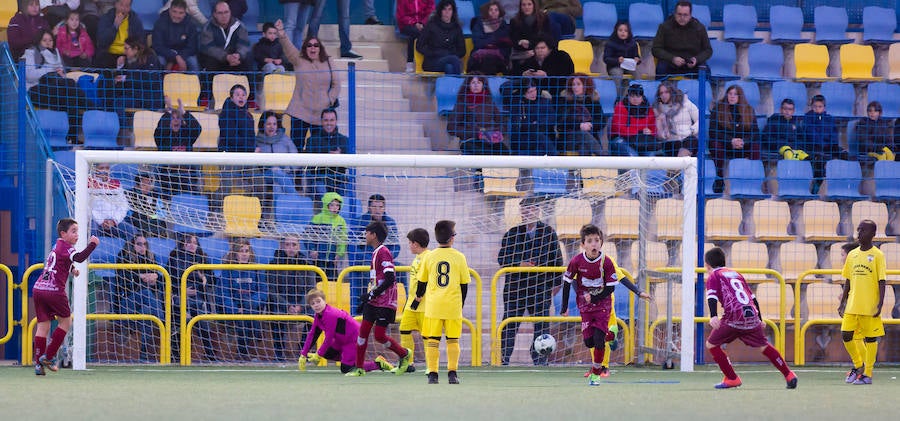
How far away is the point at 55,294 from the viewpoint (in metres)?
11.0

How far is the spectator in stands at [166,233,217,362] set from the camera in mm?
12773

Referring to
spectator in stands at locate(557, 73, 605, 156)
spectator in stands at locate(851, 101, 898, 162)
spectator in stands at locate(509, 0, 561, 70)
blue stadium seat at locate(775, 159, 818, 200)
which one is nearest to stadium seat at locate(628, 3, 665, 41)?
spectator in stands at locate(509, 0, 561, 70)

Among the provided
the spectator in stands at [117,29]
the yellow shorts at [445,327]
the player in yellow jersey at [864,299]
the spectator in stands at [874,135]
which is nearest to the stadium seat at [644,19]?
the spectator in stands at [874,135]

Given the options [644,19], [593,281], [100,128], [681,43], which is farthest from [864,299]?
[100,128]

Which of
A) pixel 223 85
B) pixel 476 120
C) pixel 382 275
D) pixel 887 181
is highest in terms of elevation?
pixel 223 85

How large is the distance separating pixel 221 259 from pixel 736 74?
7.72m

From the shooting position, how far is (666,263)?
13734 mm

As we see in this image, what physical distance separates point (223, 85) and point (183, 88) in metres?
0.46

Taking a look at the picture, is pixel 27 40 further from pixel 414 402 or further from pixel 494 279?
pixel 414 402

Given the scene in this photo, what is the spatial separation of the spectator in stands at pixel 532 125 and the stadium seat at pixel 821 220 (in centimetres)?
330

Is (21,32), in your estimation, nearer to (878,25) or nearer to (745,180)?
(745,180)

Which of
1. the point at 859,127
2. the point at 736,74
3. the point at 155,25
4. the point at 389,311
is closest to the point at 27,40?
the point at 155,25

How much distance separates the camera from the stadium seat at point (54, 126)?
1387 centimetres

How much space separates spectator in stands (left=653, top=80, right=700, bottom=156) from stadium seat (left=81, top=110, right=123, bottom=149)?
6.14 metres
